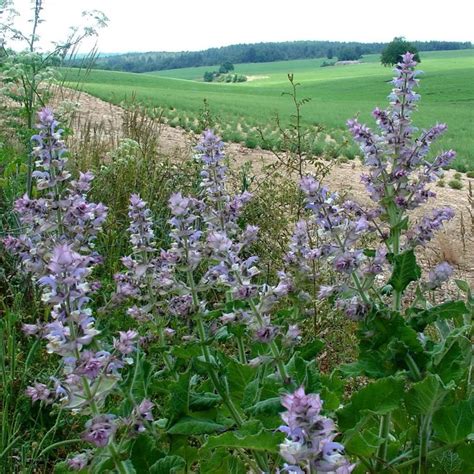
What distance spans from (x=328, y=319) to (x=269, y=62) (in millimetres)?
106471

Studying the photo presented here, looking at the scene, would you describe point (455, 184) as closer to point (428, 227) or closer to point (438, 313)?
point (428, 227)

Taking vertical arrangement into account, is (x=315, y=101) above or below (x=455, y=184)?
above

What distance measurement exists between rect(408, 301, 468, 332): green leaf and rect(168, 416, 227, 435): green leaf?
0.75 m

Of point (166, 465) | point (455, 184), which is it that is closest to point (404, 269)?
point (166, 465)

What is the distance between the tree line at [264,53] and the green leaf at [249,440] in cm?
10032

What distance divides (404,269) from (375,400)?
0.48 meters

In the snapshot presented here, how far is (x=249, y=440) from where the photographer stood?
1622 millimetres

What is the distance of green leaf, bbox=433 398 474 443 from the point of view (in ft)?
6.39

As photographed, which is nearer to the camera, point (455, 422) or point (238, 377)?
point (455, 422)

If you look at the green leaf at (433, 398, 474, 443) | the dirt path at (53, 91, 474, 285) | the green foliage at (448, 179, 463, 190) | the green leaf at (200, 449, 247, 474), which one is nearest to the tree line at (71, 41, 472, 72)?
the dirt path at (53, 91, 474, 285)

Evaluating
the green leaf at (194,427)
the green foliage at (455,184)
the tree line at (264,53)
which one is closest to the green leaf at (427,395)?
the green leaf at (194,427)

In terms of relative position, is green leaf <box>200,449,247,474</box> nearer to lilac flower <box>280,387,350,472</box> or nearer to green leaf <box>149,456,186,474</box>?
green leaf <box>149,456,186,474</box>

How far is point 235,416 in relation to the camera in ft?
6.81

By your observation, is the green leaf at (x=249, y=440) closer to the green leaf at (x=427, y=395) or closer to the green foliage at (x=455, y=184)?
the green leaf at (x=427, y=395)
